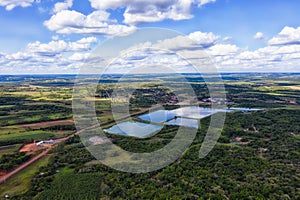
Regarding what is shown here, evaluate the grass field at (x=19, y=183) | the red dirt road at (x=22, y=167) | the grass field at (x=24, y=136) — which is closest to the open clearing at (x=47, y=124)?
the grass field at (x=24, y=136)

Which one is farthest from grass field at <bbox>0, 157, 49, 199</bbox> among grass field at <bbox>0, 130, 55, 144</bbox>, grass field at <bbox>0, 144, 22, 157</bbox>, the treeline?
grass field at <bbox>0, 130, 55, 144</bbox>

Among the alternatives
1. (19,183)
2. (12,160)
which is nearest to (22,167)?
(12,160)

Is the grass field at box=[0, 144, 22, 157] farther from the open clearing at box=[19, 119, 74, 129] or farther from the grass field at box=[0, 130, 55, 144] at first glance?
the open clearing at box=[19, 119, 74, 129]

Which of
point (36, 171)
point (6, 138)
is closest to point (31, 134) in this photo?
point (6, 138)

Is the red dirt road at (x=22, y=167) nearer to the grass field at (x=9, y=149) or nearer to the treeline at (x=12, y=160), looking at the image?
the treeline at (x=12, y=160)

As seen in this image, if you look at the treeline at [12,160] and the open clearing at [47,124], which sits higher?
the open clearing at [47,124]

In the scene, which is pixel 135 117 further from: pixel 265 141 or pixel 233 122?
pixel 265 141

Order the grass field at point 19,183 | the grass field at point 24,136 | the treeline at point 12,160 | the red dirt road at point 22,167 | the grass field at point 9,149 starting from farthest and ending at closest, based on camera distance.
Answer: the grass field at point 24,136
the grass field at point 9,149
the treeline at point 12,160
the red dirt road at point 22,167
the grass field at point 19,183

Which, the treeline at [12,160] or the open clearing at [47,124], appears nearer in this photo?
the treeline at [12,160]
